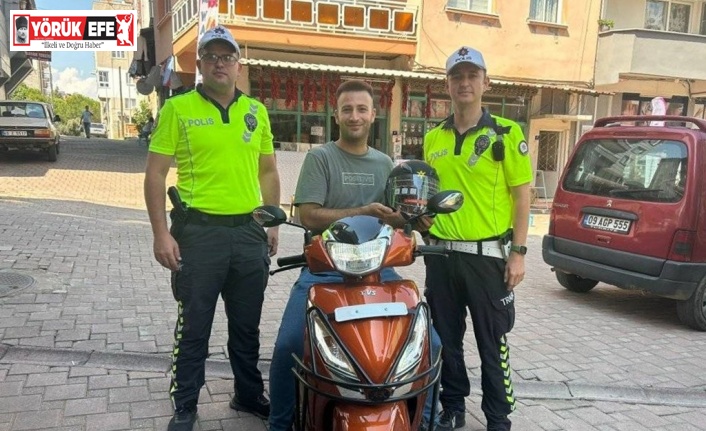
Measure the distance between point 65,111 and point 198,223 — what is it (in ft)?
309

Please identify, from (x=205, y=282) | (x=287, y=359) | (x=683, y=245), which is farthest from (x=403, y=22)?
(x=287, y=359)

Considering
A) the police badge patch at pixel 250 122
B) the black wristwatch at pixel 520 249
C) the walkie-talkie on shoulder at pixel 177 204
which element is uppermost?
the police badge patch at pixel 250 122

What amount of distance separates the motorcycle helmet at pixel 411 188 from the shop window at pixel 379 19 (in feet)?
36.7

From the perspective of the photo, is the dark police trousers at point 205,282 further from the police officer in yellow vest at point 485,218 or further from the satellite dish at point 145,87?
the satellite dish at point 145,87

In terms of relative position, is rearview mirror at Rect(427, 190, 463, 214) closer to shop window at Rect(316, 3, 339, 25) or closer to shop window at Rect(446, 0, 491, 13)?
shop window at Rect(316, 3, 339, 25)

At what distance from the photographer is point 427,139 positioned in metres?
3.17

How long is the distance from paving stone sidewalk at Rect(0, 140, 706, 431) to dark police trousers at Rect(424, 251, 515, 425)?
49cm

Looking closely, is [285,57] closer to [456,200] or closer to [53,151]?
[53,151]

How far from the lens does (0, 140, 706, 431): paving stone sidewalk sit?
337 centimetres

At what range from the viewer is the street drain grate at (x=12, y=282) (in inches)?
205

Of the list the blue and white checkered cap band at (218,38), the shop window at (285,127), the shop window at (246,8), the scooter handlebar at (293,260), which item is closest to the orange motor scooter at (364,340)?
the scooter handlebar at (293,260)

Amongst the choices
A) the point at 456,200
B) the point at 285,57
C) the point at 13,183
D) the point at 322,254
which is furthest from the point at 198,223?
the point at 13,183

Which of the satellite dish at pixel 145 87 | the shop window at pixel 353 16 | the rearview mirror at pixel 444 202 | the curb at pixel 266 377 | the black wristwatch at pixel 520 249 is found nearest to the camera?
the rearview mirror at pixel 444 202

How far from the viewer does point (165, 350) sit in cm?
416
